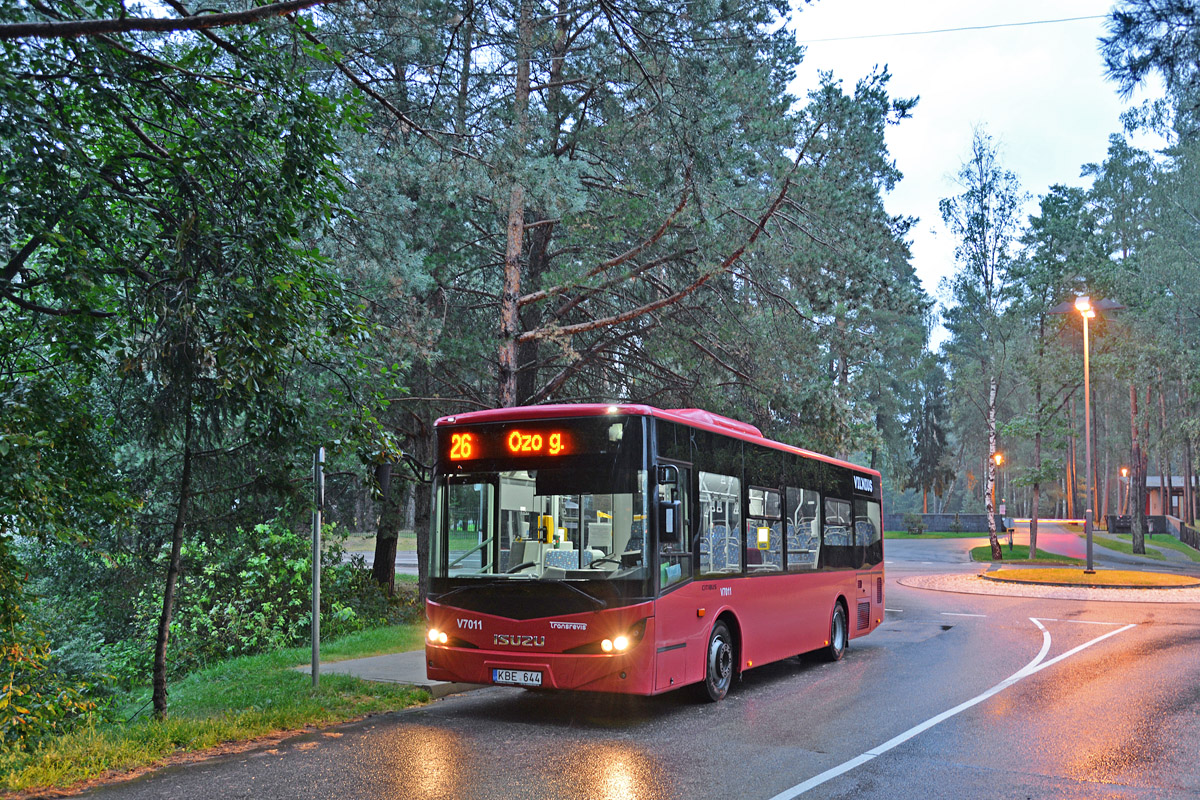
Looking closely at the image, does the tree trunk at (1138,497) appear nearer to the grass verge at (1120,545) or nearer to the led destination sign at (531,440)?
the grass verge at (1120,545)

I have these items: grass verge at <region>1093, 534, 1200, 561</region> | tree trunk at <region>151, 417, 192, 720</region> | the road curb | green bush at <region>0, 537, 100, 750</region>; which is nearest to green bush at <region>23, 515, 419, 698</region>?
tree trunk at <region>151, 417, 192, 720</region>

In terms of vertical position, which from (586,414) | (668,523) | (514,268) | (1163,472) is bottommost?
(1163,472)

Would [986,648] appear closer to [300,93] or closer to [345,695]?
[345,695]

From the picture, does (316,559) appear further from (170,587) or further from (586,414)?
(586,414)

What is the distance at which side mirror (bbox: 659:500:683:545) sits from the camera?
30.8 feet

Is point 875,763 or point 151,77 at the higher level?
point 151,77

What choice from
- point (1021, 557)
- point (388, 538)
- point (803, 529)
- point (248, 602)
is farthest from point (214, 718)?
point (1021, 557)

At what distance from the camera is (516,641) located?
31.3 ft

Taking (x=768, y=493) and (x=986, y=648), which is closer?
(x=768, y=493)

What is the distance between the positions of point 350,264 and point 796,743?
9.94 meters

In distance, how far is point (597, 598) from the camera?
30.5 ft

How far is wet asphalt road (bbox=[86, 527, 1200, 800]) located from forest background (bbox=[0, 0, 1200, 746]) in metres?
2.62

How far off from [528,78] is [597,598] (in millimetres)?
11222

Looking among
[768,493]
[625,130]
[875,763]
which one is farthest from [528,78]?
[875,763]
